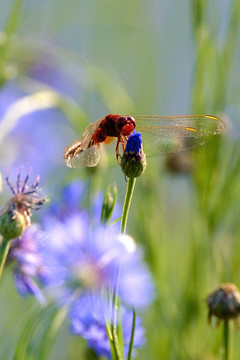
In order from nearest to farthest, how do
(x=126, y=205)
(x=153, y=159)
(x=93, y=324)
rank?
(x=126, y=205) < (x=93, y=324) < (x=153, y=159)

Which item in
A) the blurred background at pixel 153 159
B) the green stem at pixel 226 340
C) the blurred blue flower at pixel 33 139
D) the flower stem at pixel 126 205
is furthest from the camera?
the blurred blue flower at pixel 33 139

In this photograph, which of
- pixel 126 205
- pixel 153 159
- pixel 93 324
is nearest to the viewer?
pixel 126 205

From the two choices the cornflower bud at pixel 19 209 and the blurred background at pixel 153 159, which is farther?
the blurred background at pixel 153 159

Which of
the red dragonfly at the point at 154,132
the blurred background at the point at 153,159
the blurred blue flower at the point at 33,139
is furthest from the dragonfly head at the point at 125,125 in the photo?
the blurred blue flower at the point at 33,139

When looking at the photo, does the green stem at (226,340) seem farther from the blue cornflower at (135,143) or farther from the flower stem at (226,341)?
the blue cornflower at (135,143)

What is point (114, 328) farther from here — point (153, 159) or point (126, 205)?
point (153, 159)

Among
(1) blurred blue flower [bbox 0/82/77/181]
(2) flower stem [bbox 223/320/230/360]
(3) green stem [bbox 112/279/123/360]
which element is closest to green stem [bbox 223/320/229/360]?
(2) flower stem [bbox 223/320/230/360]

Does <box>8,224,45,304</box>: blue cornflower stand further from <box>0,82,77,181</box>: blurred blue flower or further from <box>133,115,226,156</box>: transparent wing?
<box>0,82,77,181</box>: blurred blue flower

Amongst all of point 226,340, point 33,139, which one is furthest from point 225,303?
point 33,139
